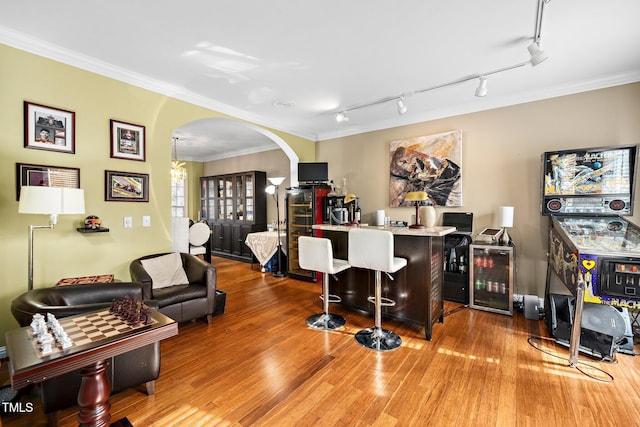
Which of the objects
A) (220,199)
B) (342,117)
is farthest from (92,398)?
(220,199)

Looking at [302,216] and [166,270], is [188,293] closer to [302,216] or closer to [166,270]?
[166,270]

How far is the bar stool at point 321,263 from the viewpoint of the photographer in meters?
2.81

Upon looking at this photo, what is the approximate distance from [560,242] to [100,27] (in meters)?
4.66

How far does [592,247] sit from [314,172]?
12.4ft

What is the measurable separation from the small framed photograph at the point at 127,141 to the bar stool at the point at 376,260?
2538 millimetres

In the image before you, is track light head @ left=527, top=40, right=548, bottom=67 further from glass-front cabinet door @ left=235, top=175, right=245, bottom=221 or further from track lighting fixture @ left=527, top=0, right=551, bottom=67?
glass-front cabinet door @ left=235, top=175, right=245, bottom=221

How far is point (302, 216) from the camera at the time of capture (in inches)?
204

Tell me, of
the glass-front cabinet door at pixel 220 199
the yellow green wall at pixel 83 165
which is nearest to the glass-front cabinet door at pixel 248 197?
the glass-front cabinet door at pixel 220 199

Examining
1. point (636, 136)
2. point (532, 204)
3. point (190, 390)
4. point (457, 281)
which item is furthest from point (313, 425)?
point (636, 136)

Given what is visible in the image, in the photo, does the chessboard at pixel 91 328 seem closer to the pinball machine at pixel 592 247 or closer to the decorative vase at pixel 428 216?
the decorative vase at pixel 428 216

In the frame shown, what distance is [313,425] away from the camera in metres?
1.69

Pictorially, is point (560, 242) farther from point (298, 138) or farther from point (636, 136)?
point (298, 138)

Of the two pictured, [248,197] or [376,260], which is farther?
[248,197]

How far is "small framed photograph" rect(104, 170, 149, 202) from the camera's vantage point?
113 inches
